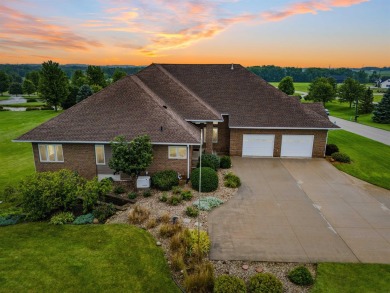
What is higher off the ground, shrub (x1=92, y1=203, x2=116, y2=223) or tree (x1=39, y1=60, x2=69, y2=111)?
tree (x1=39, y1=60, x2=69, y2=111)

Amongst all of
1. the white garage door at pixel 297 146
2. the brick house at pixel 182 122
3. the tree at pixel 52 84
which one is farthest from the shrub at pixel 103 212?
the tree at pixel 52 84

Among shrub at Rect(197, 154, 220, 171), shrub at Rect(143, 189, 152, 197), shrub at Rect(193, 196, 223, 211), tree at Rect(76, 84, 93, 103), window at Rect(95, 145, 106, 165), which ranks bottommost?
shrub at Rect(193, 196, 223, 211)

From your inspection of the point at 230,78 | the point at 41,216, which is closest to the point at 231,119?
the point at 230,78

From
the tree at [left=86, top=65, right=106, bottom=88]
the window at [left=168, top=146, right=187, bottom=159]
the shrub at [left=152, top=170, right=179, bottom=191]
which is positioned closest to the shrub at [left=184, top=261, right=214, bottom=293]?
the shrub at [left=152, top=170, right=179, bottom=191]

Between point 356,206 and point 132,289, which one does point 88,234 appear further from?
point 356,206

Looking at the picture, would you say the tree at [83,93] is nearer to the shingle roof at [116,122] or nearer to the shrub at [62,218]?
the shingle roof at [116,122]

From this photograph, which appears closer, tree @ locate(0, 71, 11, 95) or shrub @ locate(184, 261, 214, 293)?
shrub @ locate(184, 261, 214, 293)

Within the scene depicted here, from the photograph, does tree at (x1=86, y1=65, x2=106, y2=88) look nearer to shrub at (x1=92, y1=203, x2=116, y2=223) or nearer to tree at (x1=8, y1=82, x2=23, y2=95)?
tree at (x1=8, y1=82, x2=23, y2=95)
